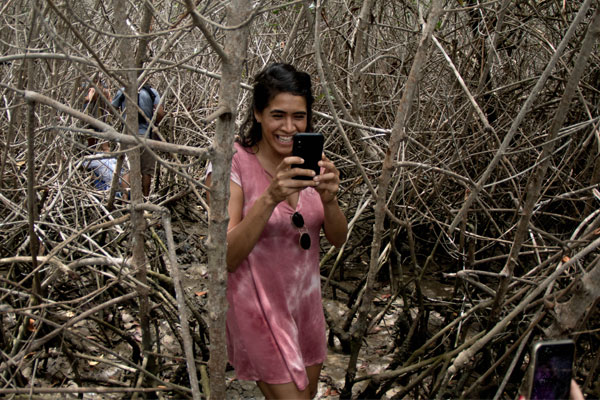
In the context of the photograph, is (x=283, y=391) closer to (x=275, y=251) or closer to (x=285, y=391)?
(x=285, y=391)

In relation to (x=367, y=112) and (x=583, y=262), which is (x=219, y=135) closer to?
(x=583, y=262)

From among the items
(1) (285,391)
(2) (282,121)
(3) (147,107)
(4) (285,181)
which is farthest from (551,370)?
(3) (147,107)

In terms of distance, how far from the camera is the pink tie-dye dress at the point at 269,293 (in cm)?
206

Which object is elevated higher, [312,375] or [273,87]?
[273,87]

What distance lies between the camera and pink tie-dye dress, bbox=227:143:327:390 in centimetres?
206

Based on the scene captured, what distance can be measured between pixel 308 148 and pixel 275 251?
1.31ft

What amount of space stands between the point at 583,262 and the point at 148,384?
2.14 m

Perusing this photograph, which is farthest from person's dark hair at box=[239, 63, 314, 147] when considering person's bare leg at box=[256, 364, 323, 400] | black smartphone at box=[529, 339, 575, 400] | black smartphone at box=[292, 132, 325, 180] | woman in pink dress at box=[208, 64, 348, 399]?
black smartphone at box=[529, 339, 575, 400]

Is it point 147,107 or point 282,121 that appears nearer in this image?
point 282,121

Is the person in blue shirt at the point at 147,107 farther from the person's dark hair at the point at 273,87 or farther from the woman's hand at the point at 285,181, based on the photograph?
the woman's hand at the point at 285,181

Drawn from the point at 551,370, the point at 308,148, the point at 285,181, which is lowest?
the point at 551,370

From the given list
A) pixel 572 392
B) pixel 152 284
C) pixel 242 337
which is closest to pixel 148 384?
pixel 152 284

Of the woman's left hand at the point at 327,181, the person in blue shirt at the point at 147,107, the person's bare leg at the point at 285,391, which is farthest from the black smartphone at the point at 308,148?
the person in blue shirt at the point at 147,107

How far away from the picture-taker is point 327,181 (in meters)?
2.06
